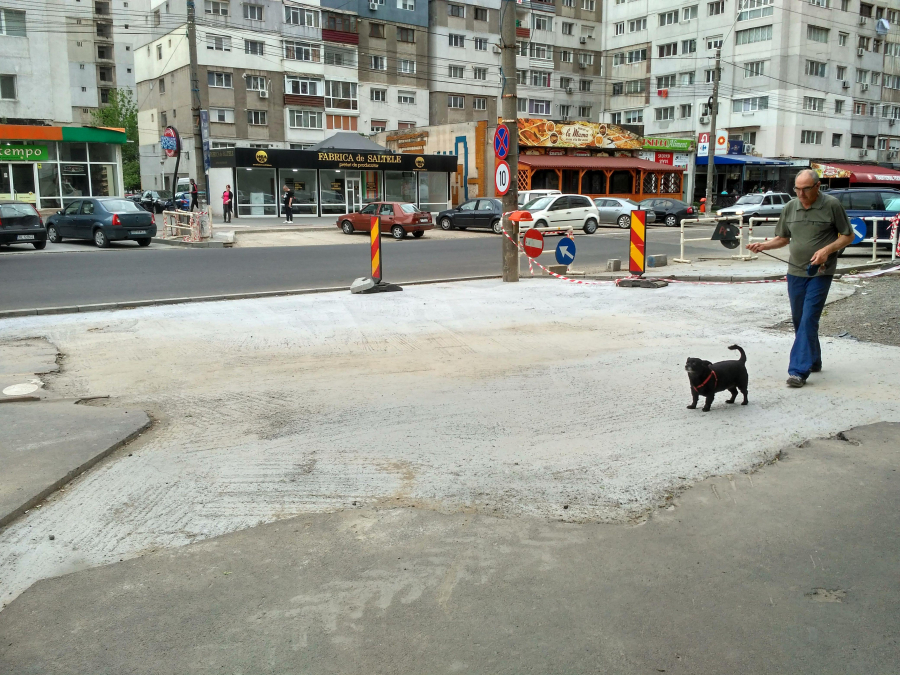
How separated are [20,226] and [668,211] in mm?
29989

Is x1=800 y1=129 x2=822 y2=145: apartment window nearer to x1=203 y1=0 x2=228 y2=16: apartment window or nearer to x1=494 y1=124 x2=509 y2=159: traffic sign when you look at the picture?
x1=203 y1=0 x2=228 y2=16: apartment window

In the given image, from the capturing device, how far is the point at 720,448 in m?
5.48

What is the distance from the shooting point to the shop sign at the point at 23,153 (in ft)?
116

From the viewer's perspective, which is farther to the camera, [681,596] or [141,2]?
[141,2]

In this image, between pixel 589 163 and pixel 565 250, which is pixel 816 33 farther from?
pixel 565 250

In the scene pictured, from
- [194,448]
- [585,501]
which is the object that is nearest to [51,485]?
[194,448]

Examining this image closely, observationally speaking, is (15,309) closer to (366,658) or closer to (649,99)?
(366,658)

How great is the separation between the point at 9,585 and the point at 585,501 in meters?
3.04

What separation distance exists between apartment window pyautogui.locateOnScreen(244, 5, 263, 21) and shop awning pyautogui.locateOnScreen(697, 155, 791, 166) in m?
33.2

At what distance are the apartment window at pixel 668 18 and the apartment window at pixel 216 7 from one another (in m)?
38.9

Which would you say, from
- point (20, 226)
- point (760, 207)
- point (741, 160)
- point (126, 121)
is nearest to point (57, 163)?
point (20, 226)

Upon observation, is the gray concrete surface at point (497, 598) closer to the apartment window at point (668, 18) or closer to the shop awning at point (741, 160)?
the shop awning at point (741, 160)

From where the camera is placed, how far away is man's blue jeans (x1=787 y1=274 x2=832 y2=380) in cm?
681

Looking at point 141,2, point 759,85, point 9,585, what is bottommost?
point 9,585
